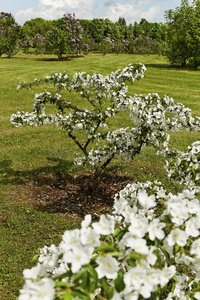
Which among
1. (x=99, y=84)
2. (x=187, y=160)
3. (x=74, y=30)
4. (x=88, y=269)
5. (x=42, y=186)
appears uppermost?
(x=74, y=30)

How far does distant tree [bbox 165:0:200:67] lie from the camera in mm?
25125

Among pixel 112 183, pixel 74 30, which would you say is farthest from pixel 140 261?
pixel 74 30

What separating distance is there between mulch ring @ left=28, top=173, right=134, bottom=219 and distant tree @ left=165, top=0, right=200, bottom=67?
22.9 m

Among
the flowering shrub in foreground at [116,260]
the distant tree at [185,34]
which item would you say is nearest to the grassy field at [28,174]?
the flowering shrub in foreground at [116,260]

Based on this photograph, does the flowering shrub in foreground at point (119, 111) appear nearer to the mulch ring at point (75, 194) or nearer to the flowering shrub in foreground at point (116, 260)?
the mulch ring at point (75, 194)

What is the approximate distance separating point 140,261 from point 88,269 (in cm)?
24

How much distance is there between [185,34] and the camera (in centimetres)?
2561

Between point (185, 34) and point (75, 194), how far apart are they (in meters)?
25.0

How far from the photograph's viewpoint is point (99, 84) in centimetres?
529

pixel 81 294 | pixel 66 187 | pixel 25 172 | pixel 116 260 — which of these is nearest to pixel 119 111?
pixel 66 187

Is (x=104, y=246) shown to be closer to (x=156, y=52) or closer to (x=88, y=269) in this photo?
(x=88, y=269)

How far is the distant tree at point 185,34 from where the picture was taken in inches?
989

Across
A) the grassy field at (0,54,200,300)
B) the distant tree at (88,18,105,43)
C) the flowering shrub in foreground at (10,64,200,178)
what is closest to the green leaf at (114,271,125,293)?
the grassy field at (0,54,200,300)

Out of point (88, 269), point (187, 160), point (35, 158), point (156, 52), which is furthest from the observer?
point (156, 52)
